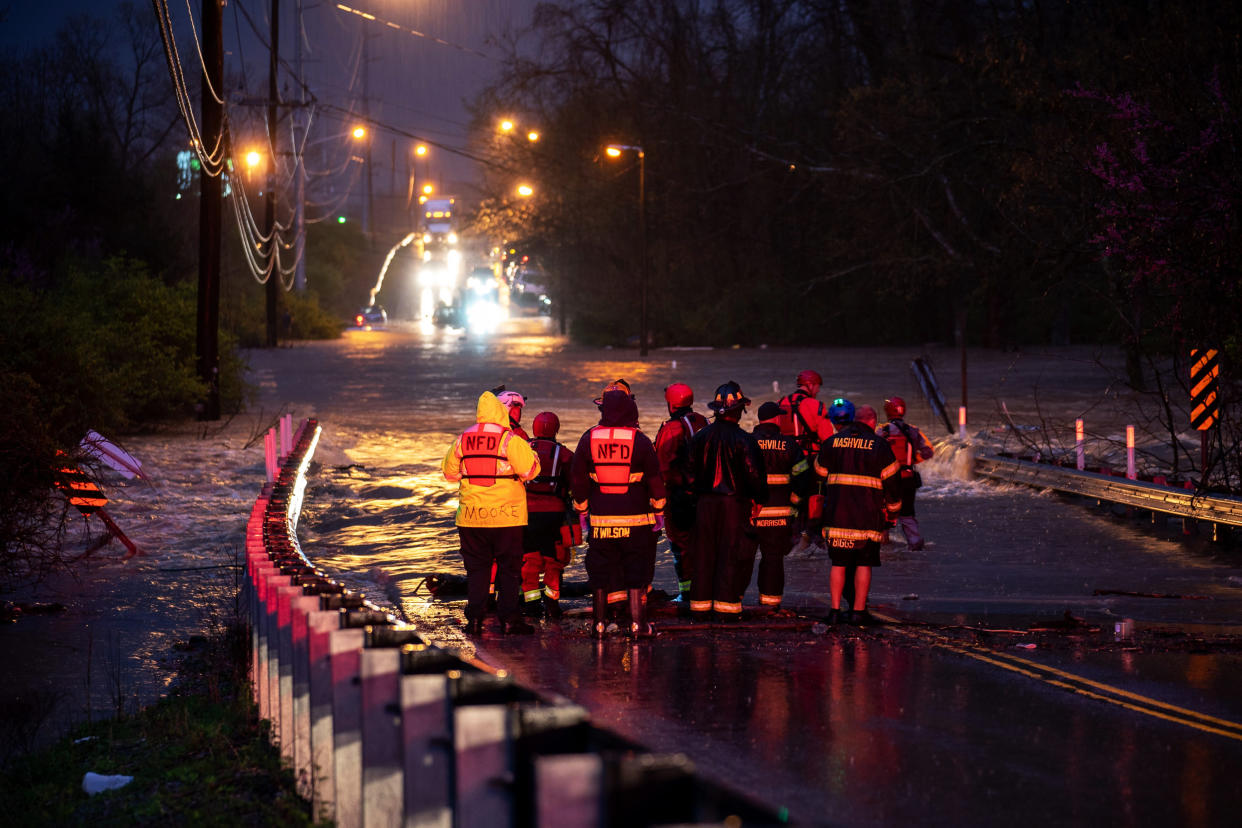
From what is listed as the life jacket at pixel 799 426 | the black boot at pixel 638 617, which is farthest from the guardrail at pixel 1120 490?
the black boot at pixel 638 617

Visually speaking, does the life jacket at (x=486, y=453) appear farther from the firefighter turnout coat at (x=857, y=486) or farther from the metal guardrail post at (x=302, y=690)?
the metal guardrail post at (x=302, y=690)

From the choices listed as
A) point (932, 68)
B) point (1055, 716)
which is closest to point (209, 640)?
point (1055, 716)

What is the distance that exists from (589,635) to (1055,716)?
3.63 m

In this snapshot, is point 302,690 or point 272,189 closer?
point 302,690

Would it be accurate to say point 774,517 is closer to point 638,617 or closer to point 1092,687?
point 638,617

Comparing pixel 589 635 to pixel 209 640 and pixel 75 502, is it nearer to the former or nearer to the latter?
pixel 209 640

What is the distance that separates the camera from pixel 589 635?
1027 centimetres

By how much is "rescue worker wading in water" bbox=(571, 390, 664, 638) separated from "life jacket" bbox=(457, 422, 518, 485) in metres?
0.54

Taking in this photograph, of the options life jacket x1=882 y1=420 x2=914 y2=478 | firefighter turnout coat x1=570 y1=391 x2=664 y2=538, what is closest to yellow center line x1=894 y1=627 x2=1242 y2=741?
firefighter turnout coat x1=570 y1=391 x2=664 y2=538

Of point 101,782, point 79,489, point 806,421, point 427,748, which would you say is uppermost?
point 806,421

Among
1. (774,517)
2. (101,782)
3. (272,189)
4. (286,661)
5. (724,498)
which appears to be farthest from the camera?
(272,189)

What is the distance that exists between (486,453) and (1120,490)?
8434 mm

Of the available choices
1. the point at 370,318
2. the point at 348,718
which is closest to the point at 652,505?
the point at 348,718

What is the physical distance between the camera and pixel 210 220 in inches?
1016
